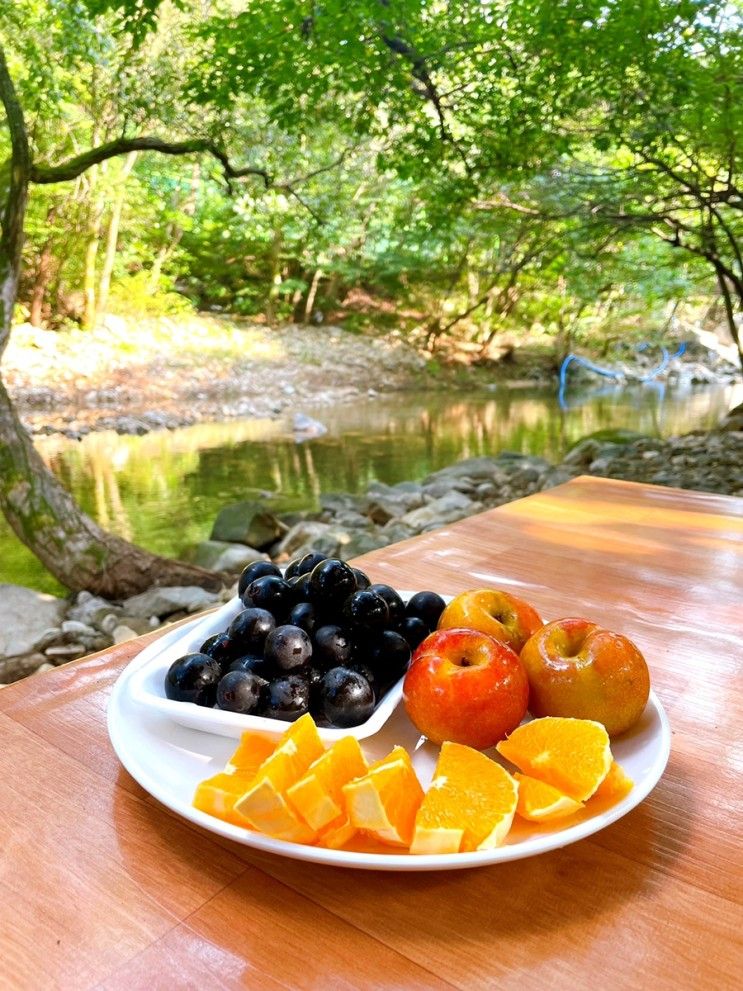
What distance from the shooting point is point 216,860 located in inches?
21.1

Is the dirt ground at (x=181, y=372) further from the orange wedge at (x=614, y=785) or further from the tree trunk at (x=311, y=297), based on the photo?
the orange wedge at (x=614, y=785)

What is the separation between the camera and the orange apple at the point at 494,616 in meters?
0.71

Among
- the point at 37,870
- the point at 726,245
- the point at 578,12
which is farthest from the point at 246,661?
the point at 726,245

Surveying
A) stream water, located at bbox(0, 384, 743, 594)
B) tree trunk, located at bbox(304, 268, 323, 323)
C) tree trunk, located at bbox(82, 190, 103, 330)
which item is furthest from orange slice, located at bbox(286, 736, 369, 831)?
tree trunk, located at bbox(304, 268, 323, 323)

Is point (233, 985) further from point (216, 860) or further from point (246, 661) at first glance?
point (246, 661)

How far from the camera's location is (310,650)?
64 cm

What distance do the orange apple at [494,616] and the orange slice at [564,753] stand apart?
0.47ft

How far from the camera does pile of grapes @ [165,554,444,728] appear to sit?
0.60 m

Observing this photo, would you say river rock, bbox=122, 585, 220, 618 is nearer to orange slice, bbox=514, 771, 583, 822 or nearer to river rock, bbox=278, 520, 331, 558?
river rock, bbox=278, 520, 331, 558

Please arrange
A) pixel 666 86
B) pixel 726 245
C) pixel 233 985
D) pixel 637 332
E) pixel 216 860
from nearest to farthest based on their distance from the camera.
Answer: pixel 233 985 < pixel 216 860 < pixel 666 86 < pixel 726 245 < pixel 637 332

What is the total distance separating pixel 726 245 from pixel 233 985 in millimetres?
6241

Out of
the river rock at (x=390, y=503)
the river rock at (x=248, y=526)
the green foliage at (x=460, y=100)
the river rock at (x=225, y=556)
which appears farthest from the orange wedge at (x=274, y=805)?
the river rock at (x=390, y=503)

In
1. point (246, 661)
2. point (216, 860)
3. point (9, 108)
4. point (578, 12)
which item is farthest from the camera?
point (578, 12)

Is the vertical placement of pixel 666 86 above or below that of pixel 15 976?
above
